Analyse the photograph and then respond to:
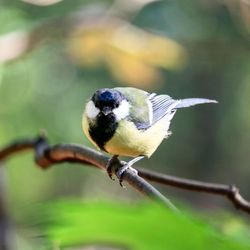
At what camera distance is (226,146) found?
4.19 metres

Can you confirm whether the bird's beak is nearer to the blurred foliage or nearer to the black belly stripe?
the black belly stripe

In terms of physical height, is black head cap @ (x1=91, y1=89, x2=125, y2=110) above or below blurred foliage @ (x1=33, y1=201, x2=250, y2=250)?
below

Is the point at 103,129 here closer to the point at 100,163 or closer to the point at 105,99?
the point at 105,99

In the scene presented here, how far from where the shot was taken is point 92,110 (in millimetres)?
1263

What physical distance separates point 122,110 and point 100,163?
0.51 metres

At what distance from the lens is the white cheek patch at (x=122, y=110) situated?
1297mm

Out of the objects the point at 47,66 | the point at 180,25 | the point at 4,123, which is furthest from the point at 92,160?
the point at 47,66

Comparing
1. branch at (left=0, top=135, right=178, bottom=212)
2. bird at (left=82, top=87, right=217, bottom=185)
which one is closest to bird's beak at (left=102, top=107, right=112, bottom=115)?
bird at (left=82, top=87, right=217, bottom=185)

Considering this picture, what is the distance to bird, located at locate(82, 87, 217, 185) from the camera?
1.21 meters

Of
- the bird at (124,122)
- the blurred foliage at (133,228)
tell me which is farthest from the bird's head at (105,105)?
the blurred foliage at (133,228)

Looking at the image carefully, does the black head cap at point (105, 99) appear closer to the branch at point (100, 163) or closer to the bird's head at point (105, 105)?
the bird's head at point (105, 105)

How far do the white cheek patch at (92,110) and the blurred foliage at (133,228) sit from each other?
3.52 feet

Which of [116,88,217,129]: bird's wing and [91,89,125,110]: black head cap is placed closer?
[91,89,125,110]: black head cap

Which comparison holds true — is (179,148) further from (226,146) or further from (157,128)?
(157,128)
